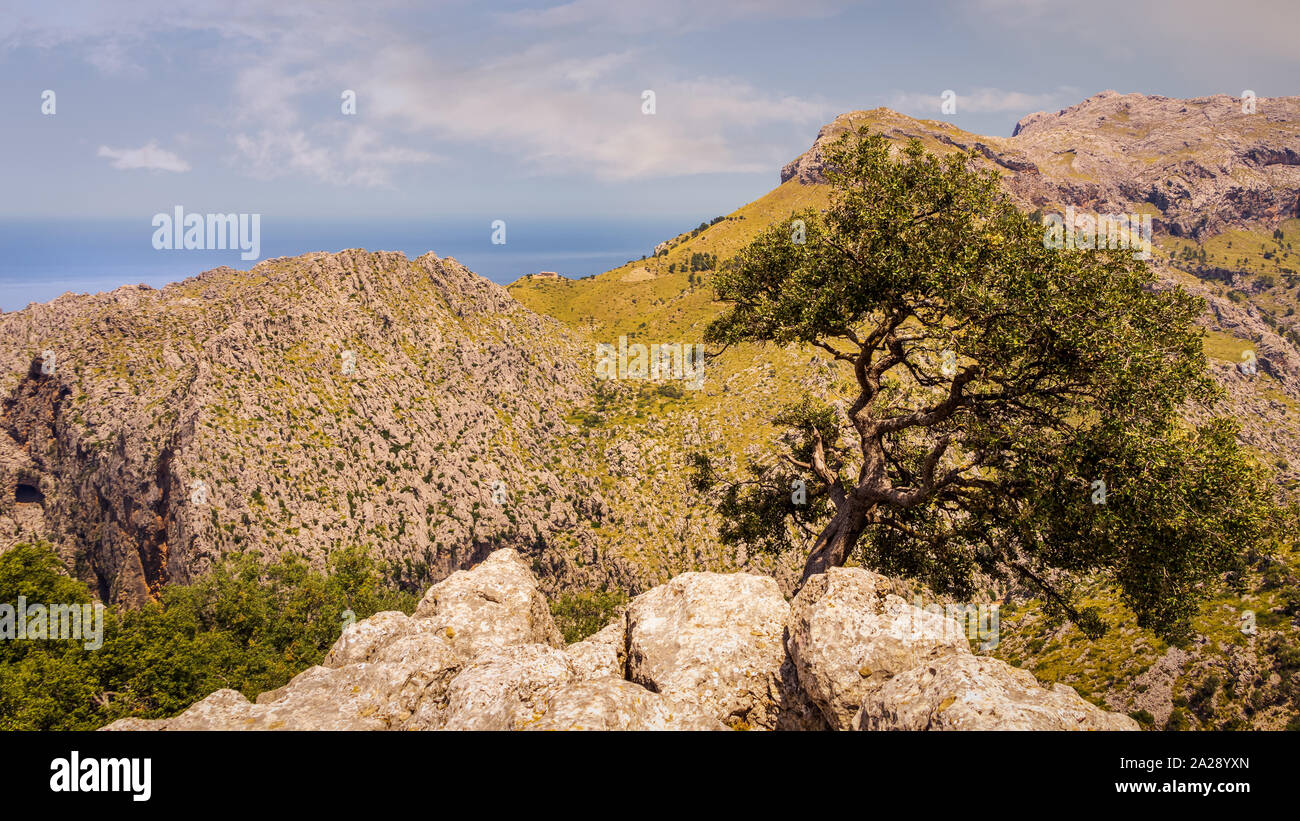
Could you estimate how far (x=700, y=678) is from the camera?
1482 cm

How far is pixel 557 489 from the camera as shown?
17638 centimetres

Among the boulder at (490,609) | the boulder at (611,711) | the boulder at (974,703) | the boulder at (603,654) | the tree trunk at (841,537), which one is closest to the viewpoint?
the boulder at (974,703)

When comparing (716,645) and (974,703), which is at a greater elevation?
(974,703)

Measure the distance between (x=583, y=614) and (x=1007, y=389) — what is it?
8536 centimetres

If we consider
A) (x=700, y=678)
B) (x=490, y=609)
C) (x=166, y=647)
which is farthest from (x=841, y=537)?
(x=166, y=647)

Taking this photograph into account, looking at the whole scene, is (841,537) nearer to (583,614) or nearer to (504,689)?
(504,689)

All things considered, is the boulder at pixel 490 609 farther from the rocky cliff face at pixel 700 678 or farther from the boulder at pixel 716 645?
the boulder at pixel 716 645

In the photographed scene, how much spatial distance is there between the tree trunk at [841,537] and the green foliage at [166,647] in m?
53.6

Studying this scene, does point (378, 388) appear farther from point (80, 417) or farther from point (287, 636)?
point (287, 636)

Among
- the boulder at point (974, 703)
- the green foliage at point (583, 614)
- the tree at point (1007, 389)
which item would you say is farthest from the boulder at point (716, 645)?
the green foliage at point (583, 614)

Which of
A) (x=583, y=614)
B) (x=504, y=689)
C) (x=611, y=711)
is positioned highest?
(x=611, y=711)

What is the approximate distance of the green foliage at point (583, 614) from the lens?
83812 millimetres

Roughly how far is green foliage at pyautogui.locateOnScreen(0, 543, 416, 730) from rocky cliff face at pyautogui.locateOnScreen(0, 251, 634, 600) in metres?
61.1

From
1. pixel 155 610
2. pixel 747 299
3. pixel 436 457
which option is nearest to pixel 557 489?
pixel 436 457
